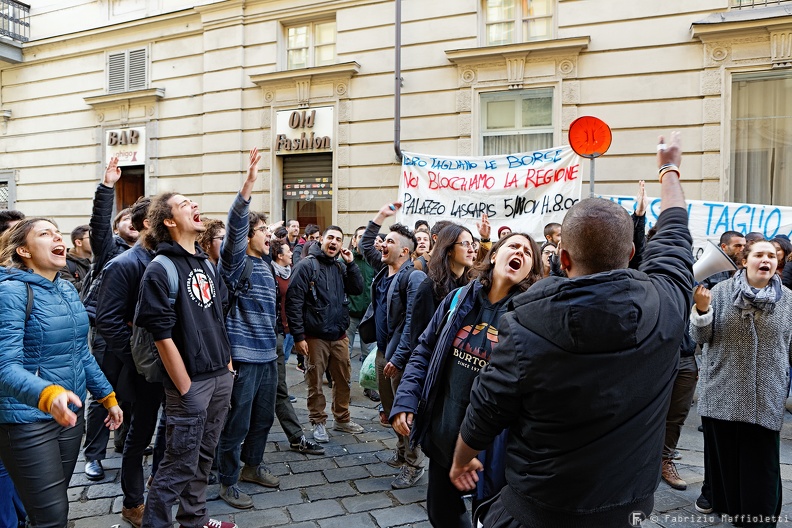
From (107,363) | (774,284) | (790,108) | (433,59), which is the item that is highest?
(433,59)

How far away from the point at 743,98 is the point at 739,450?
8477 millimetres

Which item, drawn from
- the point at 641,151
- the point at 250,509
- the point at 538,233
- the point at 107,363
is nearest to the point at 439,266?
the point at 250,509

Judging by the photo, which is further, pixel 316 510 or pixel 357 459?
pixel 357 459

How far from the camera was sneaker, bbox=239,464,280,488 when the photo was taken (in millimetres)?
4605

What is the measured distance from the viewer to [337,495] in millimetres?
4453

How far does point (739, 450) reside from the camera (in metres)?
3.91

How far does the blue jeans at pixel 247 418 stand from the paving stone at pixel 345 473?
0.58 meters

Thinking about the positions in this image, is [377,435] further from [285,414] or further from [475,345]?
[475,345]


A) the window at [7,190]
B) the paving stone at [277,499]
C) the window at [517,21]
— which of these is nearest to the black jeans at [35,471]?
the paving stone at [277,499]

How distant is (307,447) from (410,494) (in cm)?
124

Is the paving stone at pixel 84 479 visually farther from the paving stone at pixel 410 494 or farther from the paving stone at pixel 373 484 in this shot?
the paving stone at pixel 410 494

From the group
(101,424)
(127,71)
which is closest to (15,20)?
(127,71)

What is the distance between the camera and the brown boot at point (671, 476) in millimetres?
4625

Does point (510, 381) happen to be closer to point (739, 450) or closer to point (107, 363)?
point (739, 450)
